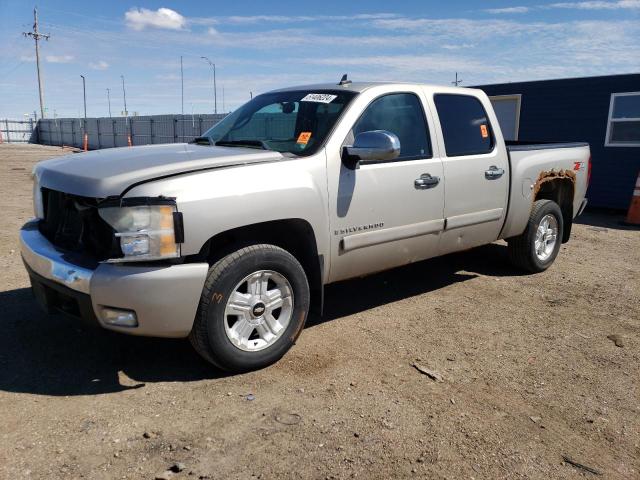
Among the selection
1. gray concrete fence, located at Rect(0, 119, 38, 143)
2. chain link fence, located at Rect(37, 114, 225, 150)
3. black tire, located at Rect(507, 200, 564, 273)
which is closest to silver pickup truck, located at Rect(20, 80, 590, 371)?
black tire, located at Rect(507, 200, 564, 273)

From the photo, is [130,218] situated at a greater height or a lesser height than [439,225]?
greater

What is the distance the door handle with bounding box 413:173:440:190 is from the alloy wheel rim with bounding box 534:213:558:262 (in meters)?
2.07

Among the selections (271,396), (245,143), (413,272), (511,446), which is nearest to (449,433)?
(511,446)

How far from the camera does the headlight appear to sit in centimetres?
304

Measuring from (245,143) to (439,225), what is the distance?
1766mm

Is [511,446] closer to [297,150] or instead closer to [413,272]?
[297,150]

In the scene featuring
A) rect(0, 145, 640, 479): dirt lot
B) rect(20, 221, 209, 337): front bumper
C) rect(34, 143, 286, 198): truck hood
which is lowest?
rect(0, 145, 640, 479): dirt lot

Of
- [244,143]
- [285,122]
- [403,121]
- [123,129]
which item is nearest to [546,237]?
[403,121]

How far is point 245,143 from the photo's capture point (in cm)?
426

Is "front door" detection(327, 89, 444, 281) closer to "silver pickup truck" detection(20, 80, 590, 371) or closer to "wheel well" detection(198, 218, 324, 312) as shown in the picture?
"silver pickup truck" detection(20, 80, 590, 371)

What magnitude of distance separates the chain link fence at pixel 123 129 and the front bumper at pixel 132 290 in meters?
20.2

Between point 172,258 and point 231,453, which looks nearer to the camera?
point 231,453

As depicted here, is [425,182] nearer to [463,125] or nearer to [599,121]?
[463,125]

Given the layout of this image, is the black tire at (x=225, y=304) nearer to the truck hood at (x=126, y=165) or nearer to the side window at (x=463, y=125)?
the truck hood at (x=126, y=165)
